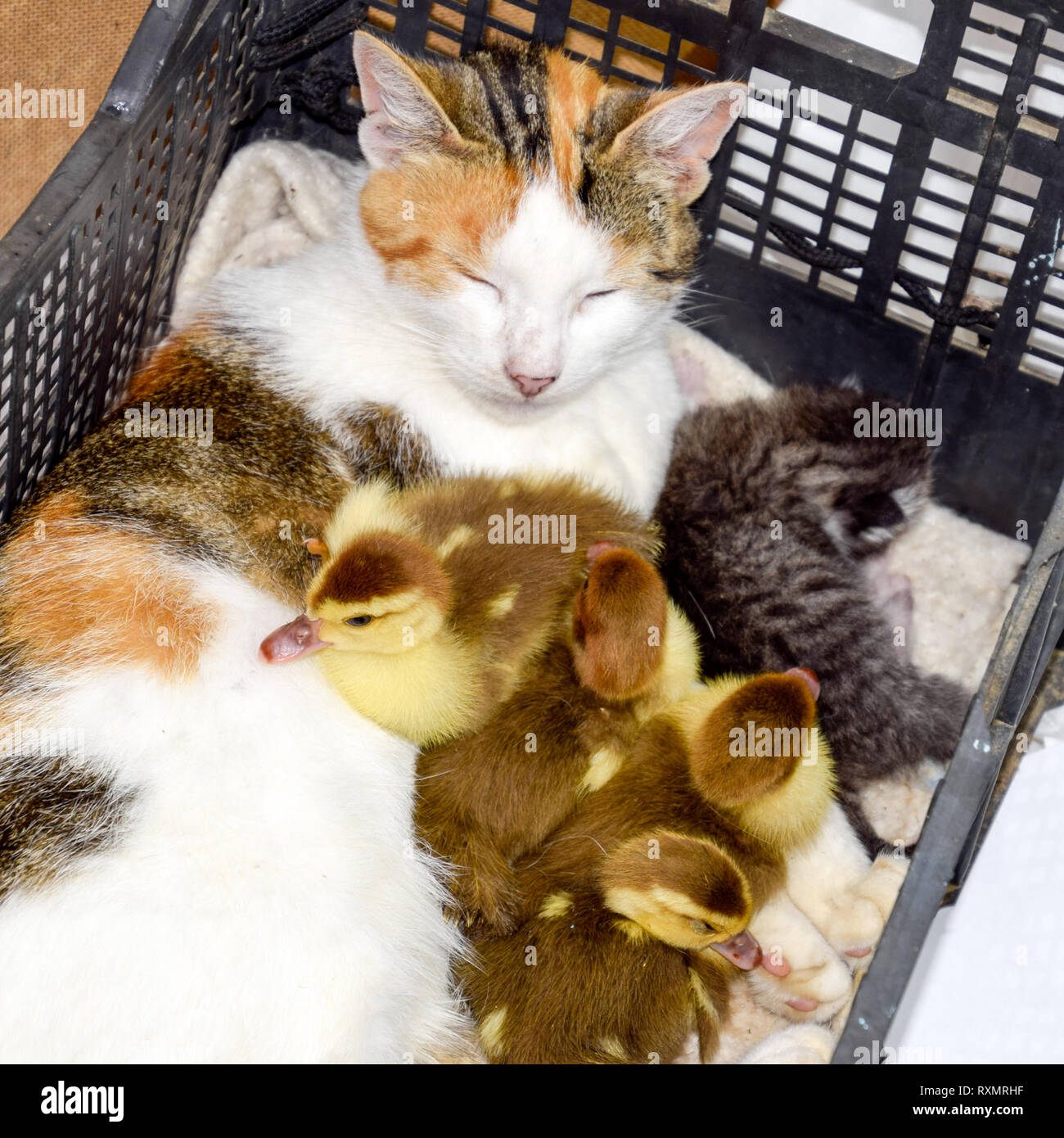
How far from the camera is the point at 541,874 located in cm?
166

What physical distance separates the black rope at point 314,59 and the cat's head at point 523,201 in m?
0.44

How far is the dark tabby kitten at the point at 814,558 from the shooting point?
A: 1908 millimetres

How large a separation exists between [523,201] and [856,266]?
29.3 inches

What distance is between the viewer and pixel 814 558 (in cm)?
198

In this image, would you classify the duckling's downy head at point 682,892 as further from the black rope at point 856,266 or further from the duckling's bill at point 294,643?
the black rope at point 856,266

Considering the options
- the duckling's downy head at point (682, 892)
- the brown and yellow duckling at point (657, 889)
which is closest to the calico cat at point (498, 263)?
the brown and yellow duckling at point (657, 889)

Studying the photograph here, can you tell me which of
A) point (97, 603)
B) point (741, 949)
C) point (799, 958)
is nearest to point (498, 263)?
point (97, 603)

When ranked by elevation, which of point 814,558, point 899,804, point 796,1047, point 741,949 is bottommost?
point 796,1047

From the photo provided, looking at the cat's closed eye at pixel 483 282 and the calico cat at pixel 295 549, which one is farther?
the cat's closed eye at pixel 483 282

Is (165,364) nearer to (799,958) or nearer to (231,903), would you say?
(231,903)

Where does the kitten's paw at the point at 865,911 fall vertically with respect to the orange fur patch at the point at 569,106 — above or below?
below

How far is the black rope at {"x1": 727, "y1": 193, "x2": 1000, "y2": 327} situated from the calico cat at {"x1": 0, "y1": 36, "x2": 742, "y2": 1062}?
322 millimetres

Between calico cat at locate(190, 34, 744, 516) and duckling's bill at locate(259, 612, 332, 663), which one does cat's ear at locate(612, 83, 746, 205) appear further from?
duckling's bill at locate(259, 612, 332, 663)

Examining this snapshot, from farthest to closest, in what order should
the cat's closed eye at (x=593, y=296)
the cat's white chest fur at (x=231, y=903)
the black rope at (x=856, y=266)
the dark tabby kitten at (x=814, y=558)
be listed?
the black rope at (x=856, y=266), the dark tabby kitten at (x=814, y=558), the cat's closed eye at (x=593, y=296), the cat's white chest fur at (x=231, y=903)
